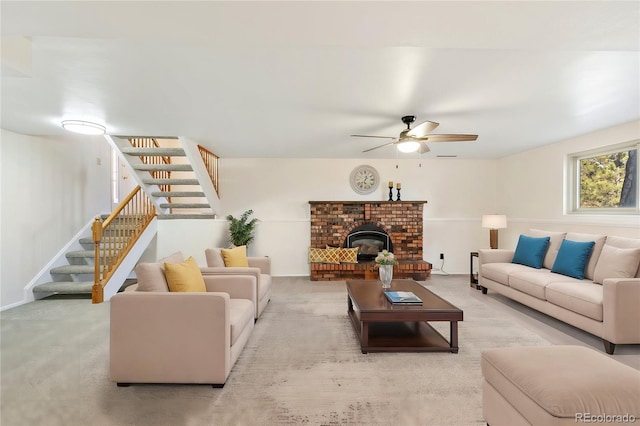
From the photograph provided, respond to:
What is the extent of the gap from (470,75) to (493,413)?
225cm

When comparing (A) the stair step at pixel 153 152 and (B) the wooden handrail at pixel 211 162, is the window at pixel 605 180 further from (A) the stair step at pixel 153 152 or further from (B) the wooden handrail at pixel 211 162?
(A) the stair step at pixel 153 152

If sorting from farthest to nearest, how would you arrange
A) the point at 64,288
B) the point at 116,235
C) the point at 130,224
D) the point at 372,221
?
the point at 372,221 < the point at 130,224 < the point at 116,235 < the point at 64,288

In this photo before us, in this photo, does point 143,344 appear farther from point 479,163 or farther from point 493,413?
point 479,163

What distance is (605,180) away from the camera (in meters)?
4.02

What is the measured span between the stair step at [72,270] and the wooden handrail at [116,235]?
157 millimetres

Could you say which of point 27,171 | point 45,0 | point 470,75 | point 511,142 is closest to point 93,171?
point 27,171

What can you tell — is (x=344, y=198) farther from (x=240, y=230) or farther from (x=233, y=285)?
(x=233, y=285)

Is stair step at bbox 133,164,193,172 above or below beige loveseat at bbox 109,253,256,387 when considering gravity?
above

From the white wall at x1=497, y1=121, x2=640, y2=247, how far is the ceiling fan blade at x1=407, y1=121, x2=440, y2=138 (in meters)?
2.70

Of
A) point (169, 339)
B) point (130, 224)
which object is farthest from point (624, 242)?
point (130, 224)

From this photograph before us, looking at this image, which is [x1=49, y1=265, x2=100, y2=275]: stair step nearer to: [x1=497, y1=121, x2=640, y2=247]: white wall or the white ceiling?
the white ceiling

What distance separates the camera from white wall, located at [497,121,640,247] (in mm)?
3703

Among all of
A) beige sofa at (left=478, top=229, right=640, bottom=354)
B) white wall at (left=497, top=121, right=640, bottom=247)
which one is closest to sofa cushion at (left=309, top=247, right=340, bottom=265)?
beige sofa at (left=478, top=229, right=640, bottom=354)

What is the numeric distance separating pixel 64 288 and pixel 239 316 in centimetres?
350
